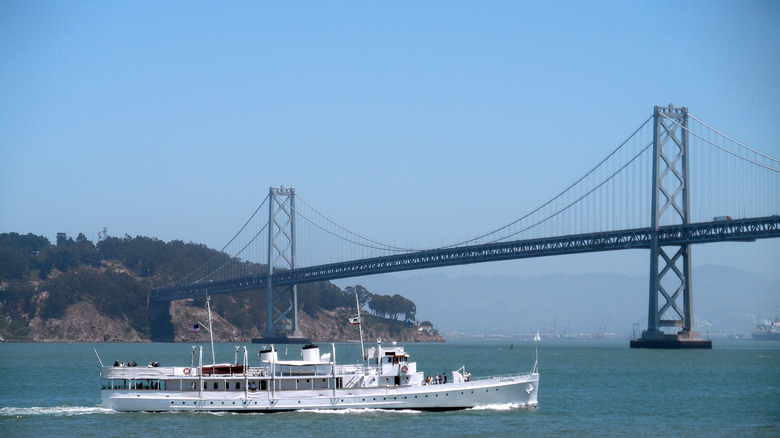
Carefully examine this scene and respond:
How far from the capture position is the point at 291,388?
4556cm

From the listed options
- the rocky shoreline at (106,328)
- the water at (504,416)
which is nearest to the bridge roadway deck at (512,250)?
the rocky shoreline at (106,328)

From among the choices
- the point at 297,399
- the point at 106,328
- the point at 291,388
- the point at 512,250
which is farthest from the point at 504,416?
the point at 106,328

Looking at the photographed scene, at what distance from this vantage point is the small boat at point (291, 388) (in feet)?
148

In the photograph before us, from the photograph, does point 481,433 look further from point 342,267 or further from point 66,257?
point 66,257

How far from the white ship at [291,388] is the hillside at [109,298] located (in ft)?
381

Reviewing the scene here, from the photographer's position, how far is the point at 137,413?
148 ft

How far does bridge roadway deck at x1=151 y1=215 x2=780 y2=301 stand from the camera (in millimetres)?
95588

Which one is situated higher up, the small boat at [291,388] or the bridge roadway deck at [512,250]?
the bridge roadway deck at [512,250]

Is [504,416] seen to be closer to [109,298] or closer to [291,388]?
[291,388]

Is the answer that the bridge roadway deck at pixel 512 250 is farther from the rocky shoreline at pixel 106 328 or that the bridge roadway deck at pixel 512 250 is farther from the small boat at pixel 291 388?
the small boat at pixel 291 388

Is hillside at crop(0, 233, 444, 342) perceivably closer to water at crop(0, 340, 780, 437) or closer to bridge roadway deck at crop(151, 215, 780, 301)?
bridge roadway deck at crop(151, 215, 780, 301)

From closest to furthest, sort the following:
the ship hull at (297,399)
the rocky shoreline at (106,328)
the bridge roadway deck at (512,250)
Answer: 1. the ship hull at (297,399)
2. the bridge roadway deck at (512,250)
3. the rocky shoreline at (106,328)

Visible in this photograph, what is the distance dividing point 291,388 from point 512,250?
70.9 meters

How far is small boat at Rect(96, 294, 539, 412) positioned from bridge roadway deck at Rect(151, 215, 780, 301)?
2175 inches
